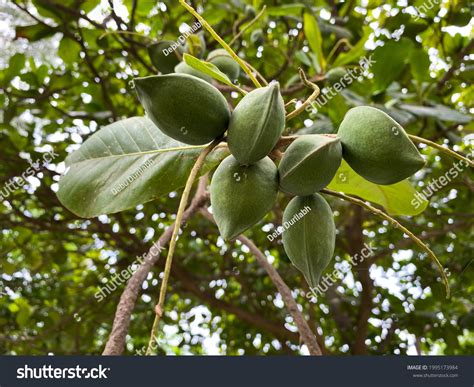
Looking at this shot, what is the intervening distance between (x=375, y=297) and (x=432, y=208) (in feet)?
2.29

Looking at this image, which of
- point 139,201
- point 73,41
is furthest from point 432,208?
point 139,201

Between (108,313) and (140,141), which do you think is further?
(108,313)

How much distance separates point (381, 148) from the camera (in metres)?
0.88

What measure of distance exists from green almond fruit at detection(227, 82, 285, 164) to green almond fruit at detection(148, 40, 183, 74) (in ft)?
3.11

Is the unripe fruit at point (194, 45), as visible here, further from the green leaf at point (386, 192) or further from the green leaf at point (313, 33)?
the green leaf at point (386, 192)

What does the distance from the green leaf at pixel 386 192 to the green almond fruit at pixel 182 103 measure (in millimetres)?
407

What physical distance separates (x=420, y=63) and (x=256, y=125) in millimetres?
1658

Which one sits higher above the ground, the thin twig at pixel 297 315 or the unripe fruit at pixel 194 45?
the unripe fruit at pixel 194 45

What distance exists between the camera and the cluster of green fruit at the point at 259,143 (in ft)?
2.88

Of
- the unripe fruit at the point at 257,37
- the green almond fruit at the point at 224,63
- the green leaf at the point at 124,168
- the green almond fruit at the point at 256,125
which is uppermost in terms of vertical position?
the unripe fruit at the point at 257,37

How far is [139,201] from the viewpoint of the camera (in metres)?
1.16

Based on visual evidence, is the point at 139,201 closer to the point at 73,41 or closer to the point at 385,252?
the point at 73,41

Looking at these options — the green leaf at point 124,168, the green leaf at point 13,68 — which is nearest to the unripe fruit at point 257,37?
the green leaf at point 13,68

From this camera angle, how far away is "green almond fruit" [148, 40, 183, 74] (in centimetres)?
179
